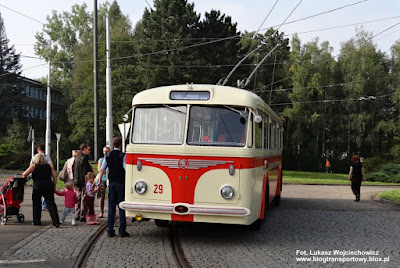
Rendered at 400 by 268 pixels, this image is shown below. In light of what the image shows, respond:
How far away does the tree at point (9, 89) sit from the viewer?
69188 mm

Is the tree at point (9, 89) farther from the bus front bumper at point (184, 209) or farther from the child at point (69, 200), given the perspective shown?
the bus front bumper at point (184, 209)

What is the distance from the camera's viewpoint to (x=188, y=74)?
136 ft

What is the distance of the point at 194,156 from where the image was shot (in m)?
9.62

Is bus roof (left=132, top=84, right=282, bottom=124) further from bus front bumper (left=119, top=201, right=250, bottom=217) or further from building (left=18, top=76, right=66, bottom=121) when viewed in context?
building (left=18, top=76, right=66, bottom=121)

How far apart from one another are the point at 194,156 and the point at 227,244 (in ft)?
5.81

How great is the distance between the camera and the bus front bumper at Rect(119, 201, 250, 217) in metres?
9.38

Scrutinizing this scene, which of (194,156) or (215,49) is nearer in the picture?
(194,156)

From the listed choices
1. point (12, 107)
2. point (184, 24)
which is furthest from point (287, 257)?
point (12, 107)

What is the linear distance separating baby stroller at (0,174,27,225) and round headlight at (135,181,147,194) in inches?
142

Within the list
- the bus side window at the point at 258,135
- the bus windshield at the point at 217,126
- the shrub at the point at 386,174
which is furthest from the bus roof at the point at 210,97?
the shrub at the point at 386,174

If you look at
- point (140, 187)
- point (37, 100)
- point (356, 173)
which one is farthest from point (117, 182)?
point (37, 100)

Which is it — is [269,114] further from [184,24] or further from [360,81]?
[360,81]

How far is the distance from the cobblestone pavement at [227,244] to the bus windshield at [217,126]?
1880mm

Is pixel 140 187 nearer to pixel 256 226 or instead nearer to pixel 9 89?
pixel 256 226
